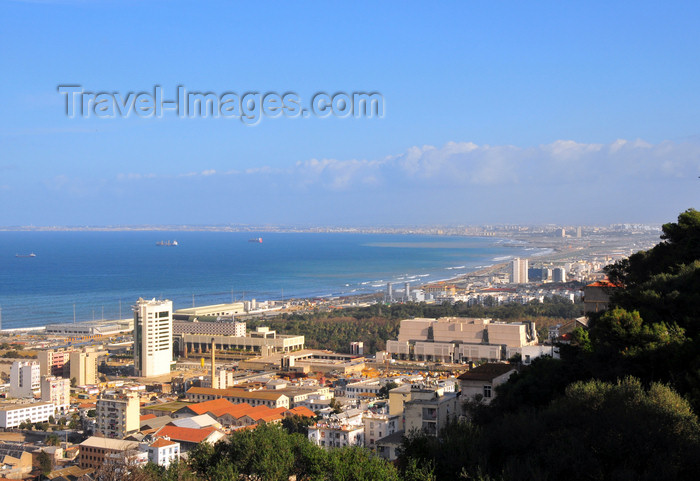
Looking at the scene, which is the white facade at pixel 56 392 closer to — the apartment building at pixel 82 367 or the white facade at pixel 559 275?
the apartment building at pixel 82 367

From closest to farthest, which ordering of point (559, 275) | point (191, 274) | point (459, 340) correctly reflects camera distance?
point (459, 340)
point (559, 275)
point (191, 274)

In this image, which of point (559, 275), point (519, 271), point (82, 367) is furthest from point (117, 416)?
point (519, 271)

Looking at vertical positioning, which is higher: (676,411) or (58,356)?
(676,411)

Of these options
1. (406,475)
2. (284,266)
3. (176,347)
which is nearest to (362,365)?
(176,347)

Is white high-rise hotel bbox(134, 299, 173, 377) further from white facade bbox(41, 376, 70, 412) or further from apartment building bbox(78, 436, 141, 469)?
apartment building bbox(78, 436, 141, 469)

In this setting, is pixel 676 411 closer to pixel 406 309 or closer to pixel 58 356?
pixel 58 356

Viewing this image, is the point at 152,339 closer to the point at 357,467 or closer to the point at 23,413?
the point at 23,413
